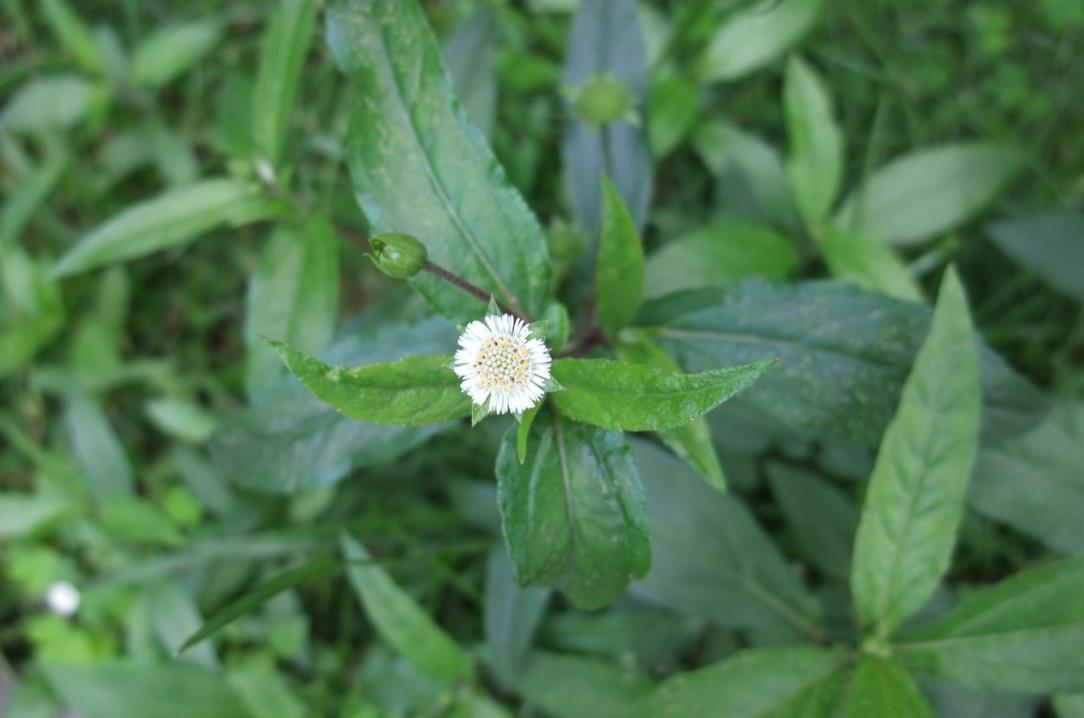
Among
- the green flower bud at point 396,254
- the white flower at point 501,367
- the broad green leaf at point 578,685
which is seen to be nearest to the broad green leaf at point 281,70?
the green flower bud at point 396,254

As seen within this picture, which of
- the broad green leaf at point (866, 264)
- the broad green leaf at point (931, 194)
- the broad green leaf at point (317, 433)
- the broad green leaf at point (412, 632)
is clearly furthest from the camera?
the broad green leaf at point (931, 194)

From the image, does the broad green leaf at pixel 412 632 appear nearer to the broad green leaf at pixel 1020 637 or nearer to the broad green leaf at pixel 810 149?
the broad green leaf at pixel 1020 637

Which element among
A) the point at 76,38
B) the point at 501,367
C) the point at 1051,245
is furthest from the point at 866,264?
the point at 76,38

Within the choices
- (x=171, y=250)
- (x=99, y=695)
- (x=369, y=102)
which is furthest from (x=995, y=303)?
(x=99, y=695)

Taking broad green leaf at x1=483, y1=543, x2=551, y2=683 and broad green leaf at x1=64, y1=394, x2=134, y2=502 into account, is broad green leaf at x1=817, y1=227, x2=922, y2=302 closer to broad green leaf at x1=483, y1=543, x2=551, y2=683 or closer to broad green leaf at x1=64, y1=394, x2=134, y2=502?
broad green leaf at x1=483, y1=543, x2=551, y2=683

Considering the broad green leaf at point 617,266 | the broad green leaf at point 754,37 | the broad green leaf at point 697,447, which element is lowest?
the broad green leaf at point 697,447

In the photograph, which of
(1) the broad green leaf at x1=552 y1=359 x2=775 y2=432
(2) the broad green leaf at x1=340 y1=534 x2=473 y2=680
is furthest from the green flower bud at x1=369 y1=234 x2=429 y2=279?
(2) the broad green leaf at x1=340 y1=534 x2=473 y2=680

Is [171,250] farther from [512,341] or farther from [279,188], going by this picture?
[512,341]

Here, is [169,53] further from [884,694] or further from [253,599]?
[884,694]
